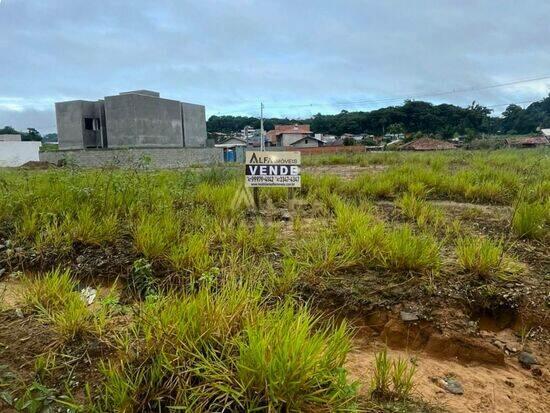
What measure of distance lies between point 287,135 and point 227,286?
58.4 metres

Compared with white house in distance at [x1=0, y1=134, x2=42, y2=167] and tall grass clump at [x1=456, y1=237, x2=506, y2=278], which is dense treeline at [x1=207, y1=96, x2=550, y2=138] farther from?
tall grass clump at [x1=456, y1=237, x2=506, y2=278]

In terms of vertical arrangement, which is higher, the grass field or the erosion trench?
the grass field

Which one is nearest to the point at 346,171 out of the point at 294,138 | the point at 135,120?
the point at 135,120

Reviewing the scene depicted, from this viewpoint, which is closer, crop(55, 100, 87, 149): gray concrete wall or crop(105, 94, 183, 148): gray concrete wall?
crop(105, 94, 183, 148): gray concrete wall

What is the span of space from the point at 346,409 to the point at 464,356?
1321mm

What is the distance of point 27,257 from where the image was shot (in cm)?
322

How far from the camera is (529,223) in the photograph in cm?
387

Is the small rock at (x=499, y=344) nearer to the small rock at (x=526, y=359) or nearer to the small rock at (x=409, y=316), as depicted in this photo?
the small rock at (x=526, y=359)

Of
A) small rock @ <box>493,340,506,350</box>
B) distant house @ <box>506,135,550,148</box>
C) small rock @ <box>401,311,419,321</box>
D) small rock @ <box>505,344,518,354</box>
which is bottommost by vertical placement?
small rock @ <box>505,344,518,354</box>

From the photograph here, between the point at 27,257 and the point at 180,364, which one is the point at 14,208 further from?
the point at 180,364

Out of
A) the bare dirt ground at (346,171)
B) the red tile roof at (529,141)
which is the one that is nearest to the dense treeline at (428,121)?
the red tile roof at (529,141)

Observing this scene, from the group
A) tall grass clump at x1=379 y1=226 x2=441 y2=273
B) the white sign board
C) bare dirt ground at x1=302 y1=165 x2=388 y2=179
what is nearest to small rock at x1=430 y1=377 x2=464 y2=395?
tall grass clump at x1=379 y1=226 x2=441 y2=273

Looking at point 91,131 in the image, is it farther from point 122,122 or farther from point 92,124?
point 122,122

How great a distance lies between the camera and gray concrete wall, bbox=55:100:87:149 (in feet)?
91.8
